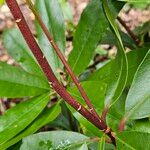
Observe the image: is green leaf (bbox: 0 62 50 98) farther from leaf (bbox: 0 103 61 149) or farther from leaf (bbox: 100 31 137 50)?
leaf (bbox: 100 31 137 50)

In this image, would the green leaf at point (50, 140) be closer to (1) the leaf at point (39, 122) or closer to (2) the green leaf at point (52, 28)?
(1) the leaf at point (39, 122)

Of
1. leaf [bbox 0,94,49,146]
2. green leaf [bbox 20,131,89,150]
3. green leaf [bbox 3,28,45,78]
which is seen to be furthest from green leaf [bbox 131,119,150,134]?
green leaf [bbox 3,28,45,78]

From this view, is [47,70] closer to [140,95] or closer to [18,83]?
[140,95]

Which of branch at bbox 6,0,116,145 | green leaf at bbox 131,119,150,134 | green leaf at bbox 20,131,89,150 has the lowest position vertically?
green leaf at bbox 131,119,150,134

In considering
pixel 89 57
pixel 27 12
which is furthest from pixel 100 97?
pixel 27 12

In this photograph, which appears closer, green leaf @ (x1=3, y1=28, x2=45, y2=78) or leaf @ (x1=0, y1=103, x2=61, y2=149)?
leaf @ (x1=0, y1=103, x2=61, y2=149)

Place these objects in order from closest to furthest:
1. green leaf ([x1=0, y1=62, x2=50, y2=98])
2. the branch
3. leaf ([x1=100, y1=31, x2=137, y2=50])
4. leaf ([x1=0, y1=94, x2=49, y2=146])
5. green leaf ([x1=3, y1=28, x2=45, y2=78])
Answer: the branch, leaf ([x1=0, y1=94, x2=49, y2=146]), green leaf ([x1=0, y1=62, x2=50, y2=98]), green leaf ([x1=3, y1=28, x2=45, y2=78]), leaf ([x1=100, y1=31, x2=137, y2=50])

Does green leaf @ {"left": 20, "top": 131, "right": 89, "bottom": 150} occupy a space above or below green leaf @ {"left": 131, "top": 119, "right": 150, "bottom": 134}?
above
